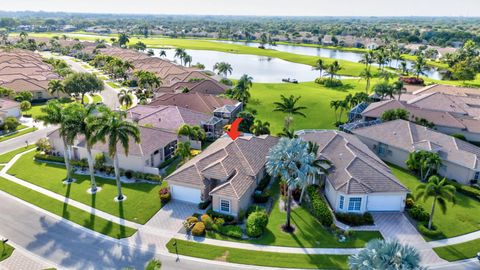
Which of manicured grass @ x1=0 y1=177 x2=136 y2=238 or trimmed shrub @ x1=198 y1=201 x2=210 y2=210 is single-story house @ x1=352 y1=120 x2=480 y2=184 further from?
manicured grass @ x1=0 y1=177 x2=136 y2=238

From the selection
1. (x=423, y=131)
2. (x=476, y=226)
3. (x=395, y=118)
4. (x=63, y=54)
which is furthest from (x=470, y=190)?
(x=63, y=54)

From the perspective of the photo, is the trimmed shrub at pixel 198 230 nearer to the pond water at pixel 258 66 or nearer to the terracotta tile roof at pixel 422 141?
the terracotta tile roof at pixel 422 141

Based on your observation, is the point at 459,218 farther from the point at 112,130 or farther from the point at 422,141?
the point at 112,130

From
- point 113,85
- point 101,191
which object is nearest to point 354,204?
point 101,191

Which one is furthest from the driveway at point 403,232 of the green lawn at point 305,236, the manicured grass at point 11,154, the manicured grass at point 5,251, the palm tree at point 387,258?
the manicured grass at point 11,154

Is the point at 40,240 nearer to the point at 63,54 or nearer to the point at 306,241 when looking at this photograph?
the point at 306,241

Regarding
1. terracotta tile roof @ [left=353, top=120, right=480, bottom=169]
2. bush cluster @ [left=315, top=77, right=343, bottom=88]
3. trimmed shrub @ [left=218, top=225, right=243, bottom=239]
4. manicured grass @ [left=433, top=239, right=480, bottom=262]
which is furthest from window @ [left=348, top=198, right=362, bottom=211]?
bush cluster @ [left=315, top=77, right=343, bottom=88]
